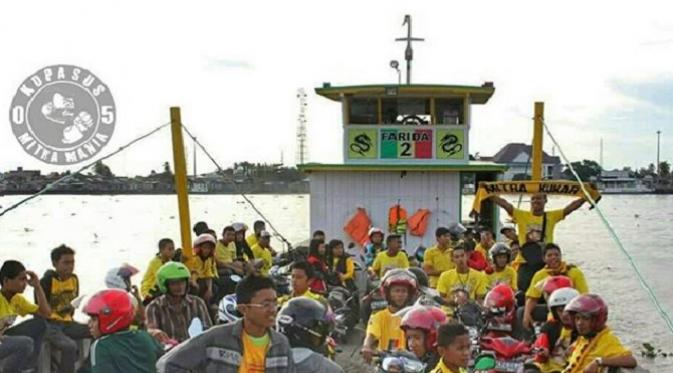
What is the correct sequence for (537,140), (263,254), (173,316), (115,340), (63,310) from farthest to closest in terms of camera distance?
(263,254), (537,140), (63,310), (173,316), (115,340)

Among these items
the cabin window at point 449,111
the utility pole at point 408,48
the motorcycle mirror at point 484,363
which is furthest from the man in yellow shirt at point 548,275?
the utility pole at point 408,48

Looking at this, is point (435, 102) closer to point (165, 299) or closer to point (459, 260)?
point (459, 260)

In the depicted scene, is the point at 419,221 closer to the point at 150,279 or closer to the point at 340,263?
the point at 340,263

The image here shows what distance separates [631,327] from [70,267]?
593 inches

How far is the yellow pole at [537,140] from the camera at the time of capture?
12.5m

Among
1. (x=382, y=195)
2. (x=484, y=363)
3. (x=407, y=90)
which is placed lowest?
(x=484, y=363)

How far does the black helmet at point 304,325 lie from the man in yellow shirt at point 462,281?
4.82m

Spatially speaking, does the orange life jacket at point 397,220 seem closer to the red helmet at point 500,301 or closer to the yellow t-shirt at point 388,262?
the yellow t-shirt at point 388,262

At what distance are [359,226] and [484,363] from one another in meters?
11.4

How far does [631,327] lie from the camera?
1950 centimetres

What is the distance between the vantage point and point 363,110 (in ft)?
60.2

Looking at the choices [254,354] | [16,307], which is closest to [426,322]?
[254,354]

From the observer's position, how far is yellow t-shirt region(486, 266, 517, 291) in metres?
9.70

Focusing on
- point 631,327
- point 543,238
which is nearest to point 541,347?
point 543,238
